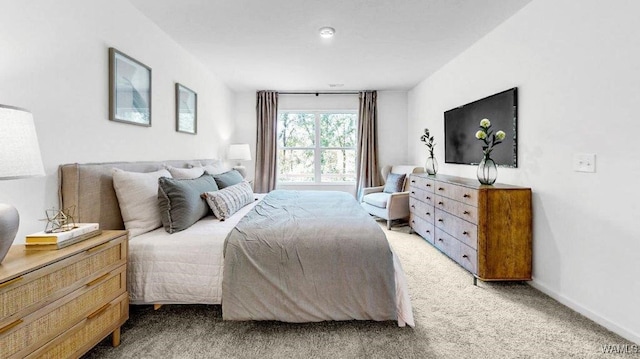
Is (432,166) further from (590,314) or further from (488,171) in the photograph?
(590,314)

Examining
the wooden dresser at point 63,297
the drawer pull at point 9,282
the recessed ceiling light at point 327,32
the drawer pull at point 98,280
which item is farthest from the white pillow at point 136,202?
the recessed ceiling light at point 327,32

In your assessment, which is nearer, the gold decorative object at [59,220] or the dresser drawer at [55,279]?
the dresser drawer at [55,279]

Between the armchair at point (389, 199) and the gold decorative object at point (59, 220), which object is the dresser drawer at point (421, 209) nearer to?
the armchair at point (389, 199)

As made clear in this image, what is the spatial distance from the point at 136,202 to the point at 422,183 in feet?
10.2

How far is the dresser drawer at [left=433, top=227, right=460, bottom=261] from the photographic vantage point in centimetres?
272

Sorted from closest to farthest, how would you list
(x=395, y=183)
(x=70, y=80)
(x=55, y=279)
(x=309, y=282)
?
(x=55, y=279), (x=309, y=282), (x=70, y=80), (x=395, y=183)

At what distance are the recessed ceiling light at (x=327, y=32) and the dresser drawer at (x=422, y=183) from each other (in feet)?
6.57

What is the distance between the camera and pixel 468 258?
→ 2.49m

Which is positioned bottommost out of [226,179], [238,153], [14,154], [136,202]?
[136,202]

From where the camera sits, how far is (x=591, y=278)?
1.87 metres

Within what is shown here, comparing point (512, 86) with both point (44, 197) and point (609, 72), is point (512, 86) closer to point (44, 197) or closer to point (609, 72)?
point (609, 72)

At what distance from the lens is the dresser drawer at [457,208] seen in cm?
240

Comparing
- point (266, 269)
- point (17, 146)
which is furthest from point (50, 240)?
point (266, 269)

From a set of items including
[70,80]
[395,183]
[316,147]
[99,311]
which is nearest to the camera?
[99,311]
